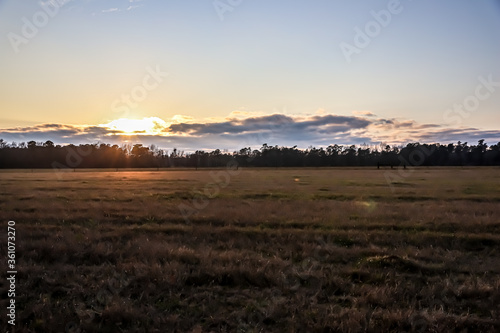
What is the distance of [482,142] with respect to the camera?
173 metres

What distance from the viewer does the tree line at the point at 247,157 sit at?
146500 millimetres

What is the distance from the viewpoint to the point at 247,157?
600 feet

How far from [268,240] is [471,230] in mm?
8699

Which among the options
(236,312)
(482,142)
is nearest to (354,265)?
(236,312)

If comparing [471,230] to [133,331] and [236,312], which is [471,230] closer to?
[236,312]

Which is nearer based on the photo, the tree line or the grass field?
the grass field

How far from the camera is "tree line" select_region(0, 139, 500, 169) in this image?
14650 centimetres

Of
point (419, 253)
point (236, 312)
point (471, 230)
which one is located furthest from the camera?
point (471, 230)

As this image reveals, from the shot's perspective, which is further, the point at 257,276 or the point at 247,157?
the point at 247,157

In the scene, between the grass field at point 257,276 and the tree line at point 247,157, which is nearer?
the grass field at point 257,276

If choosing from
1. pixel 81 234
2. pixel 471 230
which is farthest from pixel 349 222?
pixel 81 234

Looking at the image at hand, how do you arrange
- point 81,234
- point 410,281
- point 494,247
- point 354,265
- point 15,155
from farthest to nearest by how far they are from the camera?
point 15,155
point 81,234
point 494,247
point 354,265
point 410,281

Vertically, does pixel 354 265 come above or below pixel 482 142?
below

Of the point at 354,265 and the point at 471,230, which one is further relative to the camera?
the point at 471,230
